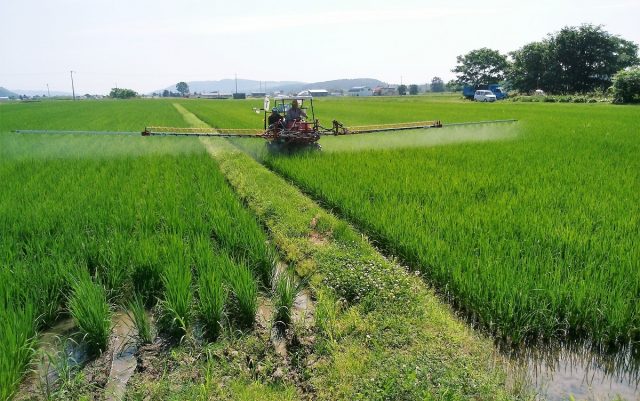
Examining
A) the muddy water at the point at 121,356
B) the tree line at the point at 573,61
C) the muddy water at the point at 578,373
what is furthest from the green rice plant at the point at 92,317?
the tree line at the point at 573,61

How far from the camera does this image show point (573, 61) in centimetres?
4881

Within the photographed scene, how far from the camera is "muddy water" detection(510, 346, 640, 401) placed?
284cm

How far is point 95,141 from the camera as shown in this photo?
14500 millimetres

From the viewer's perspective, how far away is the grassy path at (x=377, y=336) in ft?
9.12

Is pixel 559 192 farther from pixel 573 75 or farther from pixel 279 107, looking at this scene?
pixel 573 75

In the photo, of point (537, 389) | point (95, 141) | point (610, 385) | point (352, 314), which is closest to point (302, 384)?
point (352, 314)

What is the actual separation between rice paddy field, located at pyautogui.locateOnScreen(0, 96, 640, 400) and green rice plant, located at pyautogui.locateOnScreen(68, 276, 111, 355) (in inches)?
0.4

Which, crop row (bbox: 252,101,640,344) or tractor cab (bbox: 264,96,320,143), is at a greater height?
tractor cab (bbox: 264,96,320,143)

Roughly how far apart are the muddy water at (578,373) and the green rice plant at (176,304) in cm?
238

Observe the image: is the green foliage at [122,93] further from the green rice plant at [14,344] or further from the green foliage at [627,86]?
the green rice plant at [14,344]

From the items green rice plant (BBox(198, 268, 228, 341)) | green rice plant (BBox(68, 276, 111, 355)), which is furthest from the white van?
green rice plant (BBox(68, 276, 111, 355))

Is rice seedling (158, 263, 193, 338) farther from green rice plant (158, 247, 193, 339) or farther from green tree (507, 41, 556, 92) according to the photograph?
green tree (507, 41, 556, 92)

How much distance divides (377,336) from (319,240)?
Result: 210 cm

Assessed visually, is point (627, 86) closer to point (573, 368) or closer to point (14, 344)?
point (573, 368)
